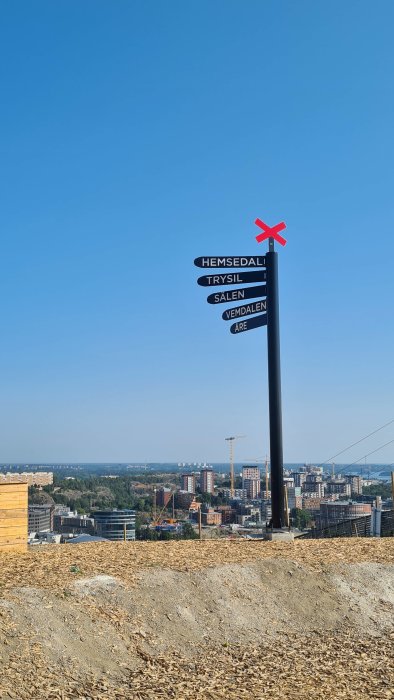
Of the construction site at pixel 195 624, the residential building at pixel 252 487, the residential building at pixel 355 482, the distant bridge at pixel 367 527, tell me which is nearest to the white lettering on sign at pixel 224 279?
the construction site at pixel 195 624

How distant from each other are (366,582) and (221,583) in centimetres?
246

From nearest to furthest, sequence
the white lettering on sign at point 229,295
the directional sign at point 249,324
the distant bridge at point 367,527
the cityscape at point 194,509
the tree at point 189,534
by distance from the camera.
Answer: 1. the directional sign at point 249,324
2. the white lettering on sign at point 229,295
3. the distant bridge at point 367,527
4. the cityscape at point 194,509
5. the tree at point 189,534

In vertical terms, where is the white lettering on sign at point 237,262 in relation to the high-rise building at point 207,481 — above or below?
above

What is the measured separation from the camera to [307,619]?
9.29 m

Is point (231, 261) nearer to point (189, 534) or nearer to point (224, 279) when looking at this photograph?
point (224, 279)

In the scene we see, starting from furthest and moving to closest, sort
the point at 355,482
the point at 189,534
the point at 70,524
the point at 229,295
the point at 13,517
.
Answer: the point at 355,482 → the point at 70,524 → the point at 189,534 → the point at 229,295 → the point at 13,517

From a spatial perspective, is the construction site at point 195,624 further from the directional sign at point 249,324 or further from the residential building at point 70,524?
the residential building at point 70,524

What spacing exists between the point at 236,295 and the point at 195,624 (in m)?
7.77

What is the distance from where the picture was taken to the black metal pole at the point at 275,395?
45.3ft

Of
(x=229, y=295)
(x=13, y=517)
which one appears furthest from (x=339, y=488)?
(x=13, y=517)

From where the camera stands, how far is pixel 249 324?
14.6 m

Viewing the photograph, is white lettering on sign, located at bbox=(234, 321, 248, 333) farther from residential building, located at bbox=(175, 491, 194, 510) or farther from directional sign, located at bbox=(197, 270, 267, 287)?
residential building, located at bbox=(175, 491, 194, 510)

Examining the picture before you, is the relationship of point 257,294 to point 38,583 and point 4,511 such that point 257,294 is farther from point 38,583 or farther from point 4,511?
point 38,583

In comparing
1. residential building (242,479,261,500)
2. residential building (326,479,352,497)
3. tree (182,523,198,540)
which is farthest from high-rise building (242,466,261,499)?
tree (182,523,198,540)
